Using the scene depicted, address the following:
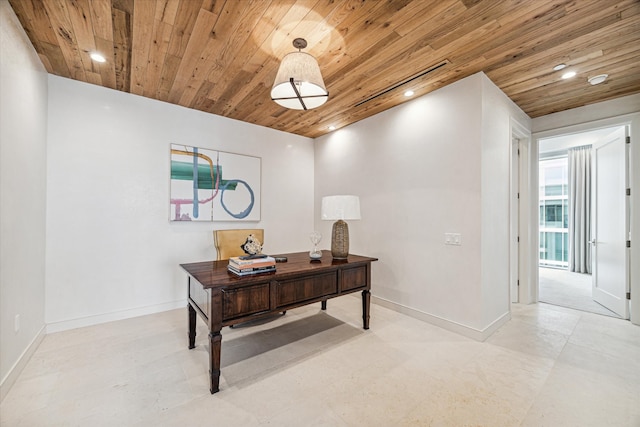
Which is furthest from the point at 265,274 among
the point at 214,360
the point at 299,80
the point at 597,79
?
the point at 597,79

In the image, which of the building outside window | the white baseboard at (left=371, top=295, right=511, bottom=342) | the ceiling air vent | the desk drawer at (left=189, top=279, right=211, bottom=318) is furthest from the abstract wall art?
the building outside window

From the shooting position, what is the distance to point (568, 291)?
169 inches

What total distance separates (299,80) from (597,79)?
10.0 feet

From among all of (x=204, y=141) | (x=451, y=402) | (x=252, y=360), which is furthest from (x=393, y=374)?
(x=204, y=141)

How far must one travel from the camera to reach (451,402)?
1.74 meters

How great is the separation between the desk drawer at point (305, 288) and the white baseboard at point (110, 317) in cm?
204

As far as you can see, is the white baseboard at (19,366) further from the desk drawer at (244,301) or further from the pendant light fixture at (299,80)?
the pendant light fixture at (299,80)

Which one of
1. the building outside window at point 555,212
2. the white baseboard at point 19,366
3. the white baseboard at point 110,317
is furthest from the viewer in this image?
the building outside window at point 555,212

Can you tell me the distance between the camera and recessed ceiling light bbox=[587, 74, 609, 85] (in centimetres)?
258

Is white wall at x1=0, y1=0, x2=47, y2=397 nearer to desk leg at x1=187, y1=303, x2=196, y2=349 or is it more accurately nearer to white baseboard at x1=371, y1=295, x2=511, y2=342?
desk leg at x1=187, y1=303, x2=196, y2=349

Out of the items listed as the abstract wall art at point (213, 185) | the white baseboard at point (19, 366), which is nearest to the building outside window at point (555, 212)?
the abstract wall art at point (213, 185)

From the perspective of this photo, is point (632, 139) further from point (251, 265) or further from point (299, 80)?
point (251, 265)

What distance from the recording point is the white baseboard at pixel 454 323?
2611 mm

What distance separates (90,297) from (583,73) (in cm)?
558
